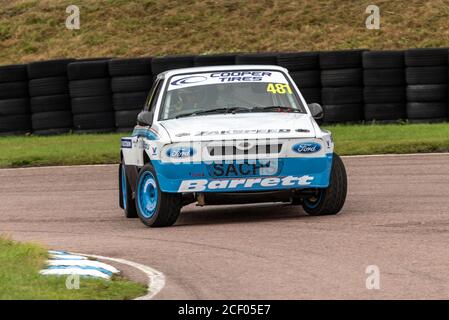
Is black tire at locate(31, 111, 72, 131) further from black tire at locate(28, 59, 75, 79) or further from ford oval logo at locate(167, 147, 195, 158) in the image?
ford oval logo at locate(167, 147, 195, 158)

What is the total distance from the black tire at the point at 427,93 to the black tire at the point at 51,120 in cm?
695

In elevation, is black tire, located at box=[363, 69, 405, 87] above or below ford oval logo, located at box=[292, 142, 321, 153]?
below

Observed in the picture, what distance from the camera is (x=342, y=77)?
24.4 metres

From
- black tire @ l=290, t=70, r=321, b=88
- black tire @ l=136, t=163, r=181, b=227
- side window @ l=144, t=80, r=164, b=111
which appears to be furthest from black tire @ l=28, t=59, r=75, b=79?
black tire @ l=136, t=163, r=181, b=227

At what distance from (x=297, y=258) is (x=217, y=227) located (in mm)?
2505

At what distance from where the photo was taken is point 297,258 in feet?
34.5

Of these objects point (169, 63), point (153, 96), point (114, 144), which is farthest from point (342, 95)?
point (153, 96)

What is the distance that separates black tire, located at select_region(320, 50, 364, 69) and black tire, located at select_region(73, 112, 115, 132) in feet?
14.6

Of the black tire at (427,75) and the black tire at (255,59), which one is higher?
the black tire at (255,59)

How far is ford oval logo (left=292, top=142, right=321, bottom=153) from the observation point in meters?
12.7

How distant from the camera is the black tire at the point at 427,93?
24047 millimetres

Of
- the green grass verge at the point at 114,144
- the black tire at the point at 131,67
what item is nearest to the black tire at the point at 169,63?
the black tire at the point at 131,67

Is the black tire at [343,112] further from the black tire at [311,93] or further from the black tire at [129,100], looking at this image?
the black tire at [129,100]
